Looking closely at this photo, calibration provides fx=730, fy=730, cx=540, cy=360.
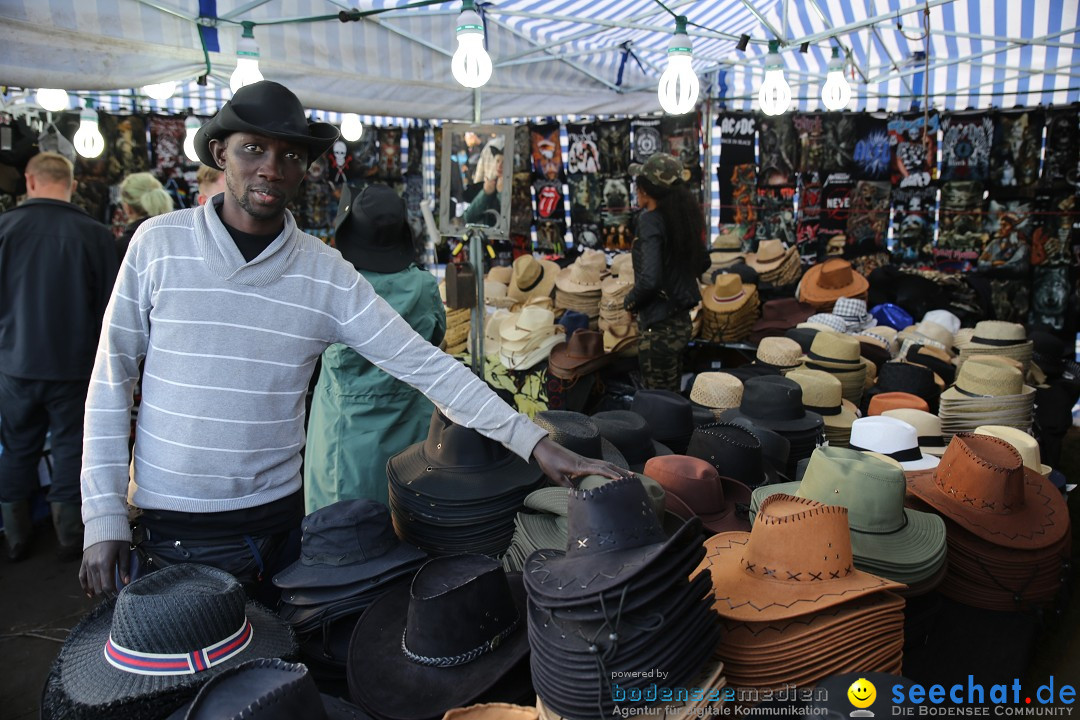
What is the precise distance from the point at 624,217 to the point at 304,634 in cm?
856

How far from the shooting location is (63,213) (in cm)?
433

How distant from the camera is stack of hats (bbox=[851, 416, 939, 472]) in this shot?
10.5ft

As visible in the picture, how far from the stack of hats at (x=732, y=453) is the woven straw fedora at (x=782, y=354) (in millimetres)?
2174

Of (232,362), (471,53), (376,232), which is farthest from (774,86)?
(232,362)

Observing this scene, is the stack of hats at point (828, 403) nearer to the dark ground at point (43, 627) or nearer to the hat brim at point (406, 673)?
the dark ground at point (43, 627)

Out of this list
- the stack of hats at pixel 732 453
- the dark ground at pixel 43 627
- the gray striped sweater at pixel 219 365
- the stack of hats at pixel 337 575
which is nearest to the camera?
the gray striped sweater at pixel 219 365

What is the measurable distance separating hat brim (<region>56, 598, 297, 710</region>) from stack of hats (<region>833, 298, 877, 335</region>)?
5.67 m

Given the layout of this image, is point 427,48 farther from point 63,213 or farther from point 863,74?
point 863,74

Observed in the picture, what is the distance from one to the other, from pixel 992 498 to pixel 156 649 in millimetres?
2615

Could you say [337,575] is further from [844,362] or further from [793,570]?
[844,362]

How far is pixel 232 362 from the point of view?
1.88 metres

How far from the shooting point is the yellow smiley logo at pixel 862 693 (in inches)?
53.9

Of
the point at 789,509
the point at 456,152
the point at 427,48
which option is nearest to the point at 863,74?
the point at 427,48

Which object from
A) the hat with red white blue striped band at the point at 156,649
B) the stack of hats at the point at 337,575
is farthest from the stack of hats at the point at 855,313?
the hat with red white blue striped band at the point at 156,649
